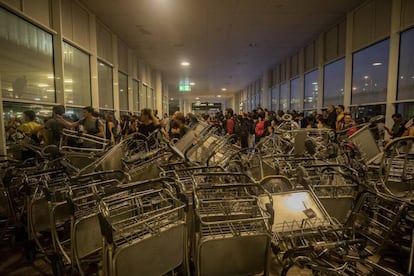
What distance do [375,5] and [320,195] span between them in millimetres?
5061

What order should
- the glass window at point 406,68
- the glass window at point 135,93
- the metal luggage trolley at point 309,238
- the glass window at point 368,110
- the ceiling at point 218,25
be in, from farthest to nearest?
the glass window at point 135,93 → the ceiling at point 218,25 → the glass window at point 368,110 → the glass window at point 406,68 → the metal luggage trolley at point 309,238

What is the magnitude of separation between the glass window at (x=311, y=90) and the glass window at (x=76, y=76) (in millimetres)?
7082

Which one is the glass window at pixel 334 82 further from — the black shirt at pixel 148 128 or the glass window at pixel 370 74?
the black shirt at pixel 148 128

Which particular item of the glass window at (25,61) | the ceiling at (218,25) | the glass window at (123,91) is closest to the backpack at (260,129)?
the ceiling at (218,25)

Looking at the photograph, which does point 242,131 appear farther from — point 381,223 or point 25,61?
point 381,223

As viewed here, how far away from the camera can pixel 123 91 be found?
360 inches

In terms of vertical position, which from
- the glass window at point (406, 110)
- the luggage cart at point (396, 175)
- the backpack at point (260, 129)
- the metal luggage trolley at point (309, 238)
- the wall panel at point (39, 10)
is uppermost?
the wall panel at point (39, 10)

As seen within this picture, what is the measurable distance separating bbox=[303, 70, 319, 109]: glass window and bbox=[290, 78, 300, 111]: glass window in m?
0.72

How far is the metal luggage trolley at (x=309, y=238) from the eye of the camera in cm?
160

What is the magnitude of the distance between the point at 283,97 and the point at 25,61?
10.4 m

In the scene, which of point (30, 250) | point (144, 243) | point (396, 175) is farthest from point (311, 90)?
point (30, 250)

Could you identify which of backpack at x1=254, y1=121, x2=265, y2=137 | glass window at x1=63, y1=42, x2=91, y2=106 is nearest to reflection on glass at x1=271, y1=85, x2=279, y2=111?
backpack at x1=254, y1=121, x2=265, y2=137

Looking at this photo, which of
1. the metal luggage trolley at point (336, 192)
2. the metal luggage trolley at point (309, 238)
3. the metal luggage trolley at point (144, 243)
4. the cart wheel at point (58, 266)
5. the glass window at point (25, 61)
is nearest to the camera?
the metal luggage trolley at point (144, 243)

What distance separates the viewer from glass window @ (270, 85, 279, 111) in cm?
1295
